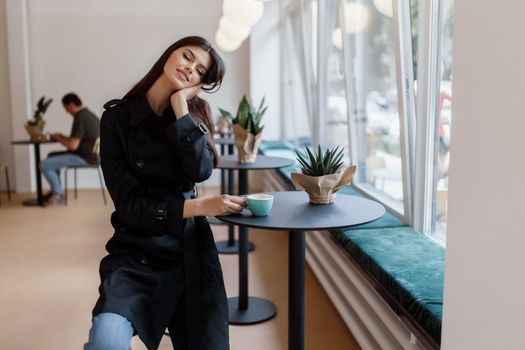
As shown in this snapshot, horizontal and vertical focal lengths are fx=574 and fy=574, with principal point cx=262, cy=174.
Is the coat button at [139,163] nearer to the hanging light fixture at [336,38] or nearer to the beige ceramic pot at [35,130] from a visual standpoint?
the hanging light fixture at [336,38]

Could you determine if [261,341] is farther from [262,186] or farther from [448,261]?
[262,186]

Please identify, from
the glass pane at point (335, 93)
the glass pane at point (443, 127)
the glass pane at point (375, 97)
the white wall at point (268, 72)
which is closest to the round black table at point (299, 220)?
the glass pane at point (443, 127)

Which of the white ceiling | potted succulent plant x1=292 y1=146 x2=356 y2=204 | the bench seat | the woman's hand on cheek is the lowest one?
the bench seat

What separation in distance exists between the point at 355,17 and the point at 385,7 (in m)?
0.77

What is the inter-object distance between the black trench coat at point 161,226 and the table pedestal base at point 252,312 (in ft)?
4.16

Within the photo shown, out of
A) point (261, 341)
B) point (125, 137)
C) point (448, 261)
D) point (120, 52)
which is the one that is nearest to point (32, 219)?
point (120, 52)

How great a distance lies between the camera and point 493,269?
1256mm

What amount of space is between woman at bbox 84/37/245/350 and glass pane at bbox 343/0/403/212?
5.90 ft

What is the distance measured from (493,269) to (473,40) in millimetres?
515

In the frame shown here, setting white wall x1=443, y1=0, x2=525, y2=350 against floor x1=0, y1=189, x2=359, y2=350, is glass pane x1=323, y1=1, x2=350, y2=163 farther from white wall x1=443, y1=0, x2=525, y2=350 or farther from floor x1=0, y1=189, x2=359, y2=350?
white wall x1=443, y1=0, x2=525, y2=350

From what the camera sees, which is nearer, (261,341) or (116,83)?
(261,341)

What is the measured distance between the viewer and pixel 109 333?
1569mm

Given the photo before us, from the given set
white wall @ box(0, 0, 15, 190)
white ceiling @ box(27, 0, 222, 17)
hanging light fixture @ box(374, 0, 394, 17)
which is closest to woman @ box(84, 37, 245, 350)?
hanging light fixture @ box(374, 0, 394, 17)

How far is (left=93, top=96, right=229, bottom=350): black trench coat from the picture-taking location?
187 cm
